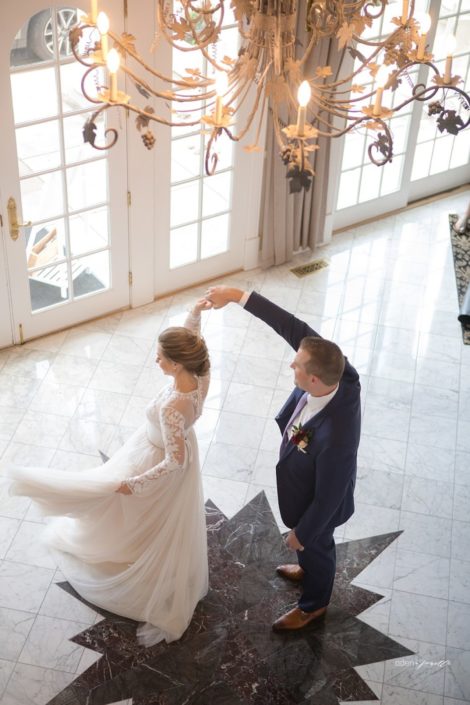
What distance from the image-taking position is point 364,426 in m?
5.32

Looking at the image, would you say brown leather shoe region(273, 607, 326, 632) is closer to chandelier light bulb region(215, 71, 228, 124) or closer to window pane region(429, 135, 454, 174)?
chandelier light bulb region(215, 71, 228, 124)

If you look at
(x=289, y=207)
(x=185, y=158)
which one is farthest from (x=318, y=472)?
(x=289, y=207)

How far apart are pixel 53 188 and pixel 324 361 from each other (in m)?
2.69

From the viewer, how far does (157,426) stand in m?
3.78

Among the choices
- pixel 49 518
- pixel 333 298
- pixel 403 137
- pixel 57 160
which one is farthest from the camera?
pixel 403 137

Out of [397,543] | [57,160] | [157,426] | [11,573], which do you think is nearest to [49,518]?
[11,573]

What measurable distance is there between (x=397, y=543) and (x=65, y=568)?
5.58 ft

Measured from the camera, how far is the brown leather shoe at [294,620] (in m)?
4.05

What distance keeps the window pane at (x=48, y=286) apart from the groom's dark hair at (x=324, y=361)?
9.16 feet

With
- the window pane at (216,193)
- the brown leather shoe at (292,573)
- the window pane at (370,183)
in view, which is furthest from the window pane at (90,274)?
the brown leather shoe at (292,573)

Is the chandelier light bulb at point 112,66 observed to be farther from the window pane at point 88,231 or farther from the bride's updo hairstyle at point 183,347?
the window pane at point 88,231

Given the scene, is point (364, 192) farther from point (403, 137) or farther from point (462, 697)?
point (462, 697)

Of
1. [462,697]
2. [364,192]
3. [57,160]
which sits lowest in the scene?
[462,697]

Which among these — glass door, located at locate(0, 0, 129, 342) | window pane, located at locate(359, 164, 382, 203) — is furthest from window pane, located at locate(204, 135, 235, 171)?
window pane, located at locate(359, 164, 382, 203)
